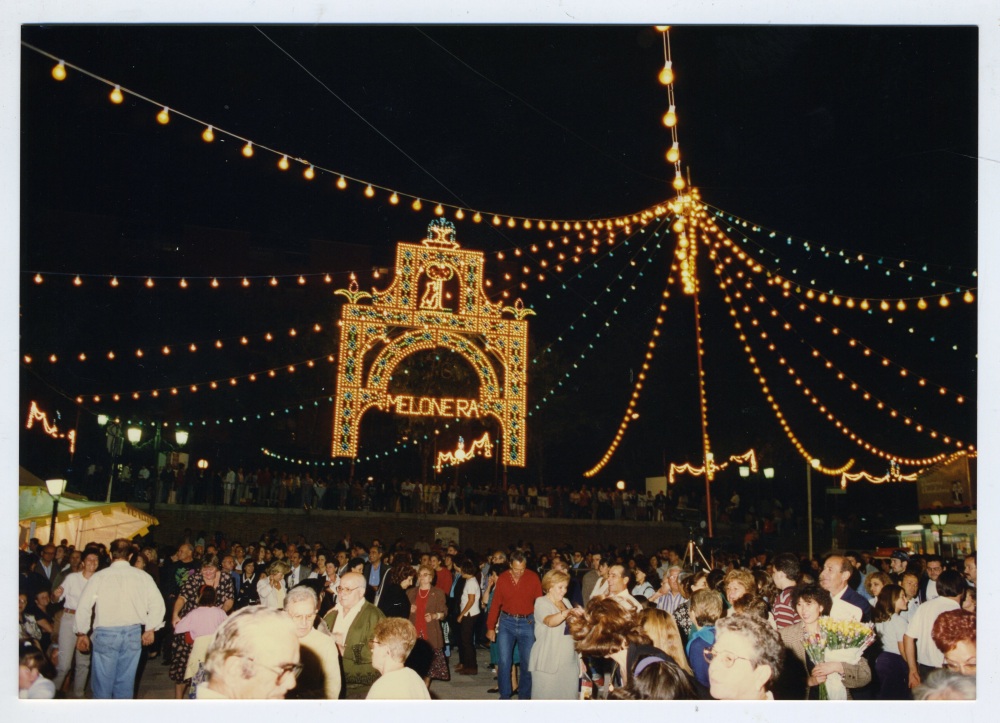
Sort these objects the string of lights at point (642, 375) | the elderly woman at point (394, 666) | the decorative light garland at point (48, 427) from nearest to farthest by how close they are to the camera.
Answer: the elderly woman at point (394, 666) → the string of lights at point (642, 375) → the decorative light garland at point (48, 427)

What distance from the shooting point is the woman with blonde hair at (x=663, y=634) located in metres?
4.03

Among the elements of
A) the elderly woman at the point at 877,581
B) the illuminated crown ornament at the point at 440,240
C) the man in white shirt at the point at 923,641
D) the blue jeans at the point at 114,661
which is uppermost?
the illuminated crown ornament at the point at 440,240

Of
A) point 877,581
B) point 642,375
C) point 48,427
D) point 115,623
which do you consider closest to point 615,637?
point 877,581

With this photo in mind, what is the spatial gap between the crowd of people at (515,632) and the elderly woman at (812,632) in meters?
0.01

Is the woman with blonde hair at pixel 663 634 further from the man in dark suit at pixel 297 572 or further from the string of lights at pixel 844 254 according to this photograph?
the string of lights at pixel 844 254

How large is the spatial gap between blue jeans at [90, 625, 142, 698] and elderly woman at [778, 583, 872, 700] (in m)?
4.53

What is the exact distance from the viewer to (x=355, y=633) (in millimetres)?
5004

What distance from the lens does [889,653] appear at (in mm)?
5199

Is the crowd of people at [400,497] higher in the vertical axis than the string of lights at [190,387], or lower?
lower

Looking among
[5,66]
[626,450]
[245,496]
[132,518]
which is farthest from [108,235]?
[5,66]

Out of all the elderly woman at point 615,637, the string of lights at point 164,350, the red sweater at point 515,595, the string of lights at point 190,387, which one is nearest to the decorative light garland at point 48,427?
the string of lights at point 190,387

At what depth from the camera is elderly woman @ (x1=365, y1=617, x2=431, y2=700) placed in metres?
3.54

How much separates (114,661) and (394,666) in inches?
130
